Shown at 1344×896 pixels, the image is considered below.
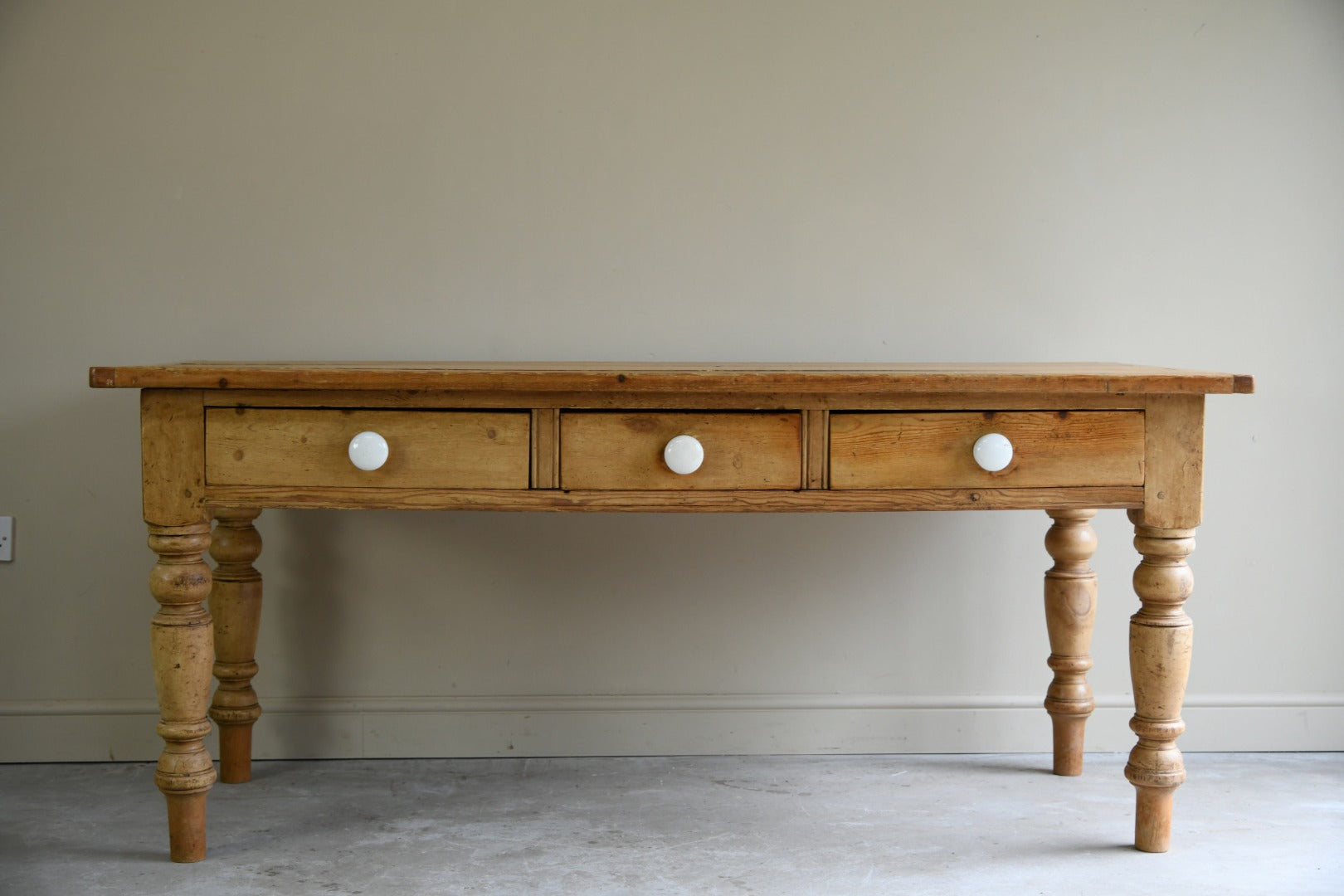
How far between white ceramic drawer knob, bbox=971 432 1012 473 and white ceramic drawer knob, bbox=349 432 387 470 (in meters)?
0.86

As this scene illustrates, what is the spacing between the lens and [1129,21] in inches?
89.9

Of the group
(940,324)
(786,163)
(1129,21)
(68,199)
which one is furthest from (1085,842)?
(68,199)

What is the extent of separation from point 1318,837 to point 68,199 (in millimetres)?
2502

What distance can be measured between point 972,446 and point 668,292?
0.78 metres

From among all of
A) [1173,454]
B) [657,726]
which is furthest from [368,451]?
[1173,454]

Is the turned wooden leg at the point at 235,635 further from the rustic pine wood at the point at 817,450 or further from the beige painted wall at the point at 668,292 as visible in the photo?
the rustic pine wood at the point at 817,450

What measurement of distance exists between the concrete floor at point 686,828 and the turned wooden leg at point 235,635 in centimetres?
8

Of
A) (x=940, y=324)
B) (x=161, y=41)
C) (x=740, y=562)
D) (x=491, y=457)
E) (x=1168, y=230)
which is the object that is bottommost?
(x=740, y=562)

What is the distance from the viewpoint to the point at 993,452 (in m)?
1.67

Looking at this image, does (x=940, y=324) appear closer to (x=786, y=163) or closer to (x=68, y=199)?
(x=786, y=163)

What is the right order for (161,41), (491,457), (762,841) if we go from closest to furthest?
1. (491,457)
2. (762,841)
3. (161,41)

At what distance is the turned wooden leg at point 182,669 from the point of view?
1723mm

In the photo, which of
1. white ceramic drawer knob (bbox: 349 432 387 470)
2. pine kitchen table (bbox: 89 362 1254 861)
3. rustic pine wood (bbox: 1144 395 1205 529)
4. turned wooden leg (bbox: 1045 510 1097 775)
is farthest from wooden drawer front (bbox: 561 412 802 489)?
turned wooden leg (bbox: 1045 510 1097 775)

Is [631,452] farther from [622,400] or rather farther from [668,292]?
[668,292]
